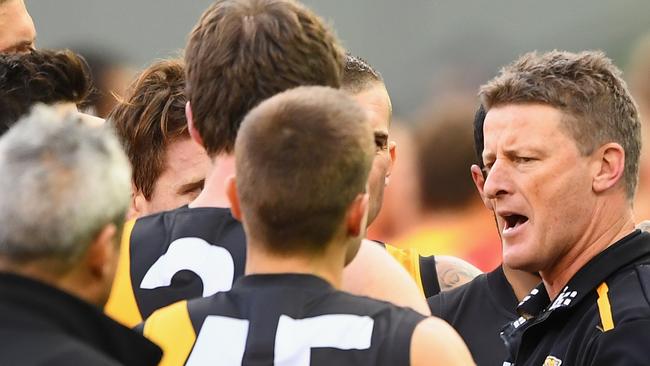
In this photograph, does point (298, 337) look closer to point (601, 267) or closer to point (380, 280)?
point (380, 280)

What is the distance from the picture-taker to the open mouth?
370 centimetres

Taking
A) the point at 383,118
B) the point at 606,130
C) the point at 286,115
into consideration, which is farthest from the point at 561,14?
the point at 286,115

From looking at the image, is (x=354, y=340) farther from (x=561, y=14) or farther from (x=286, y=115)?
(x=561, y=14)

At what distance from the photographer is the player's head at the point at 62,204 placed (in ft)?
7.14

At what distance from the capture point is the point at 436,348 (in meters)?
2.30

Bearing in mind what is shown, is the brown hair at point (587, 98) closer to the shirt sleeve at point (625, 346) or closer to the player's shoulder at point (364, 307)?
the shirt sleeve at point (625, 346)

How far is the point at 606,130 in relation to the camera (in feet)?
11.6

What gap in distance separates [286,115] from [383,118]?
5.75 ft

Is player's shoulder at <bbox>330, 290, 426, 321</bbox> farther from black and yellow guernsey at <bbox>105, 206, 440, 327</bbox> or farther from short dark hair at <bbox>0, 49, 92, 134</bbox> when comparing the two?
short dark hair at <bbox>0, 49, 92, 134</bbox>

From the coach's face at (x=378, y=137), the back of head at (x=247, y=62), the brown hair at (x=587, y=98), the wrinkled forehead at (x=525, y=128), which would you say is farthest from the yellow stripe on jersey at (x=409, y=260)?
the back of head at (x=247, y=62)

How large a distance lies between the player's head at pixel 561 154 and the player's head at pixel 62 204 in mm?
1569

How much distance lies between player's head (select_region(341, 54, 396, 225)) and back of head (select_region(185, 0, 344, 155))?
110cm

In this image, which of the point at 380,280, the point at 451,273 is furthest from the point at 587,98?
the point at 380,280

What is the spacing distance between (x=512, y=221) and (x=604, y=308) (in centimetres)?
65
